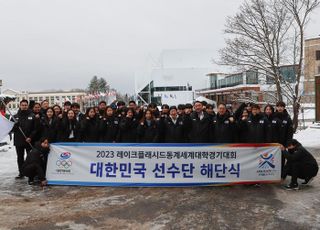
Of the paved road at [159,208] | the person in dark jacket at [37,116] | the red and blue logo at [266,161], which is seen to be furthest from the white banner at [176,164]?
the person in dark jacket at [37,116]

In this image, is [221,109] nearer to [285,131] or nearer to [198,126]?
[198,126]

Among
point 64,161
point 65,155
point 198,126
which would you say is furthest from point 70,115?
point 198,126

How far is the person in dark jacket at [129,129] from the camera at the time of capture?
798 cm

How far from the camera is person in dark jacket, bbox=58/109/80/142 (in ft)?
25.9

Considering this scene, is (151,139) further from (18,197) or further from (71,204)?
(18,197)

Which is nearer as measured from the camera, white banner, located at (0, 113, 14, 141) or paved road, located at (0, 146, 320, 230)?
paved road, located at (0, 146, 320, 230)

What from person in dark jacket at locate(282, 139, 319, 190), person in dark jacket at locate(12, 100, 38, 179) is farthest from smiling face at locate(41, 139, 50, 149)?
person in dark jacket at locate(282, 139, 319, 190)

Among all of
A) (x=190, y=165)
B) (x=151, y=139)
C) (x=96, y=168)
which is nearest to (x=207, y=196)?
(x=190, y=165)

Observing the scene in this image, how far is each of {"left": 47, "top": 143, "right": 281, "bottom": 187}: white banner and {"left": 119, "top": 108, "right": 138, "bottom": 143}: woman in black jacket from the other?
0.73 metres

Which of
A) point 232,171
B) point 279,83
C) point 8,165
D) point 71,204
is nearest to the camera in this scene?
point 71,204

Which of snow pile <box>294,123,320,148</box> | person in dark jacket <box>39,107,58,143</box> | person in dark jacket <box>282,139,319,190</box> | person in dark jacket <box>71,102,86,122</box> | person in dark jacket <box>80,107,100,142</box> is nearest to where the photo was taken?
person in dark jacket <box>282,139,319,190</box>

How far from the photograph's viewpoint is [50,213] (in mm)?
5754

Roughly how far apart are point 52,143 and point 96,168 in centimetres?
115

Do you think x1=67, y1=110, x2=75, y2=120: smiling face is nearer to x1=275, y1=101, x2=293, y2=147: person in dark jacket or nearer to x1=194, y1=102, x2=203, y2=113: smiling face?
x1=194, y1=102, x2=203, y2=113: smiling face
